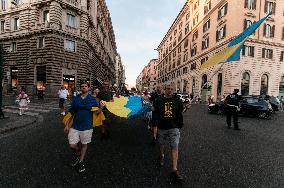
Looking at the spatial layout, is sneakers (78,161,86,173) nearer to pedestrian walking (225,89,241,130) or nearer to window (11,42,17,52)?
pedestrian walking (225,89,241,130)

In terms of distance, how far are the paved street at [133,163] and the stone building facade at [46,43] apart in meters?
19.4

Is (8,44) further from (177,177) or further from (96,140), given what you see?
(177,177)

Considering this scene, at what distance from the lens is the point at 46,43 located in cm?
2680

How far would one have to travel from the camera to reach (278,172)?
500 centimetres

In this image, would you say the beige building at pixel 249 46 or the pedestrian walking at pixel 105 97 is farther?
the beige building at pixel 249 46

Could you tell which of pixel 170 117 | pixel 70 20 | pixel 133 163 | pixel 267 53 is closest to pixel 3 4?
pixel 70 20

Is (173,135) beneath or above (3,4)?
beneath

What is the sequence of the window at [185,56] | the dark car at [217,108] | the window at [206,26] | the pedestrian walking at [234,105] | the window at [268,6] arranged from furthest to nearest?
the window at [185,56] < the window at [206,26] < the window at [268,6] < the dark car at [217,108] < the pedestrian walking at [234,105]

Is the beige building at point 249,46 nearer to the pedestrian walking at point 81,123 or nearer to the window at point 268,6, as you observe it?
the window at point 268,6

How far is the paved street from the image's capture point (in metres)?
4.18

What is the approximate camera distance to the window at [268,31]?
32.9 meters

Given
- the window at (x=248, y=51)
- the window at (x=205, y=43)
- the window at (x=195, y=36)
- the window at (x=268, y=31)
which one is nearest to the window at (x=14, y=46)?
the window at (x=205, y=43)

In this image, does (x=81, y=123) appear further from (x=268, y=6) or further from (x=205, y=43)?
(x=205, y=43)

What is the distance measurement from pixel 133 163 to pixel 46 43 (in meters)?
25.7
